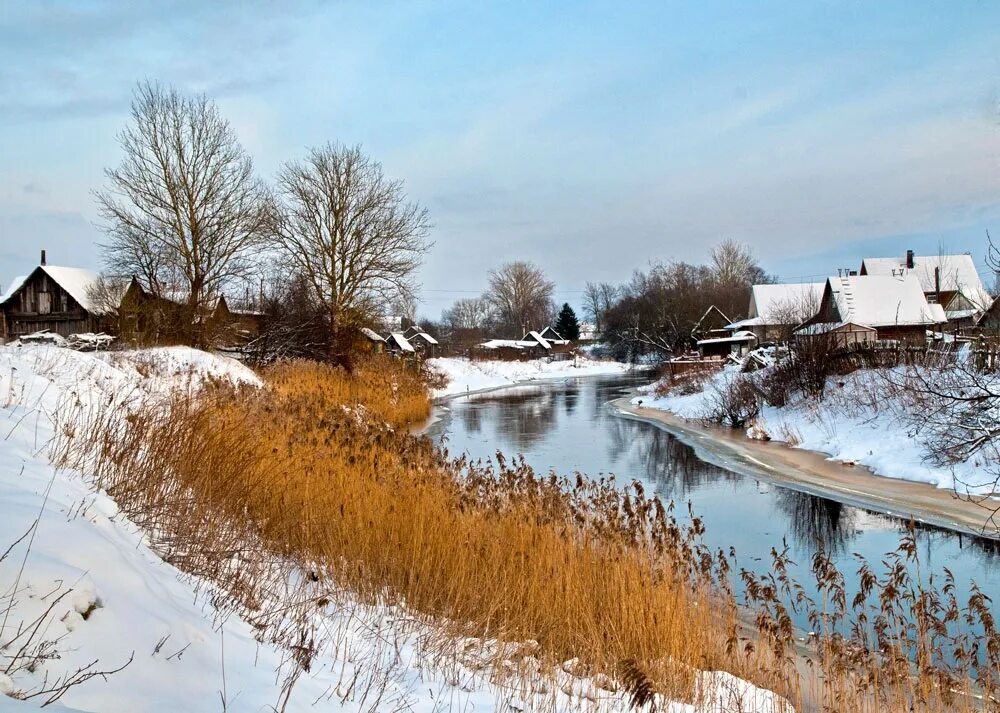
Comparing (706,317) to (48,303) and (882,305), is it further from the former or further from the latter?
(48,303)

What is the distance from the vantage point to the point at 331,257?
34.1 m

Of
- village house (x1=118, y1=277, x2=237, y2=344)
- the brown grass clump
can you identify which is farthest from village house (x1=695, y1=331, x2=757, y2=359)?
the brown grass clump

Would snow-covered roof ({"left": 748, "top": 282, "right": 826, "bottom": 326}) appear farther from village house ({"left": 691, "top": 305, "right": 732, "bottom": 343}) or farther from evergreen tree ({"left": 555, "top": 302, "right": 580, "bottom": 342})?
evergreen tree ({"left": 555, "top": 302, "right": 580, "bottom": 342})

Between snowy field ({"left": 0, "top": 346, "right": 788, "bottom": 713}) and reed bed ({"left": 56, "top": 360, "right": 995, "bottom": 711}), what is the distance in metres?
0.20

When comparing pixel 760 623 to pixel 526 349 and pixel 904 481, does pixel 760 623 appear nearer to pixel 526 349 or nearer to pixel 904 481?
pixel 904 481

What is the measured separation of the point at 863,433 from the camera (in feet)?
62.0

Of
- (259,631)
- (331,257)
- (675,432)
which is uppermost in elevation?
(331,257)

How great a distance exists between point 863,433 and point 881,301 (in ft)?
103

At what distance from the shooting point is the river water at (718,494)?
32.8 ft

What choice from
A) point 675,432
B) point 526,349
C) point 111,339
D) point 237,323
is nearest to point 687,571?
point 675,432

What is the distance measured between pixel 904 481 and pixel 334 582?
1331 centimetres

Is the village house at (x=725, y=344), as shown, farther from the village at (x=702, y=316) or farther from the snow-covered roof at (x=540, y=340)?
the snow-covered roof at (x=540, y=340)

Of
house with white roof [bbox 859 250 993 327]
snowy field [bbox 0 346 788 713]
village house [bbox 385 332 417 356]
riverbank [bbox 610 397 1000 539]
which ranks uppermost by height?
house with white roof [bbox 859 250 993 327]

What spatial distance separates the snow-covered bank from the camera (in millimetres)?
49875
